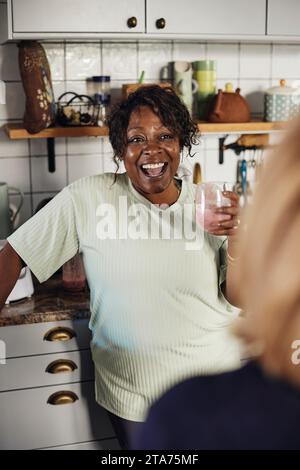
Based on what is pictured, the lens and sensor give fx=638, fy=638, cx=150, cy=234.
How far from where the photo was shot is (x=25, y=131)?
7.55 feet

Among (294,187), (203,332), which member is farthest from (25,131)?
(294,187)

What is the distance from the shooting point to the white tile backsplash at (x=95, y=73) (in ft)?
8.27

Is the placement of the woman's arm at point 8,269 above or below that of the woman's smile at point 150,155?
below

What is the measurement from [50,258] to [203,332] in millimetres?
489

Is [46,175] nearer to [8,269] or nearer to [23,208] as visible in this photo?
[23,208]

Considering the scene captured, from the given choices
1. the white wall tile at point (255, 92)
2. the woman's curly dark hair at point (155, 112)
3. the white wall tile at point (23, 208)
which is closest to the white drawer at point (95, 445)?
the white wall tile at point (23, 208)

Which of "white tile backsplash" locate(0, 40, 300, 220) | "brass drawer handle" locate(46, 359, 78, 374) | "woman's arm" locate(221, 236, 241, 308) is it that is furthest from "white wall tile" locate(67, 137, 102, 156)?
"woman's arm" locate(221, 236, 241, 308)

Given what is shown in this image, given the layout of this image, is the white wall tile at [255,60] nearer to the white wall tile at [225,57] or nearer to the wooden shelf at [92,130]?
the white wall tile at [225,57]

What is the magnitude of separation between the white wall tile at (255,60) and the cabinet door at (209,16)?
354 millimetres

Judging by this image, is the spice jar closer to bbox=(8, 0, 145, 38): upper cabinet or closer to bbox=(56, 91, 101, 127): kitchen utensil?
bbox=(56, 91, 101, 127): kitchen utensil

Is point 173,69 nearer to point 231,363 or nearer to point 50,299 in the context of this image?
point 50,299

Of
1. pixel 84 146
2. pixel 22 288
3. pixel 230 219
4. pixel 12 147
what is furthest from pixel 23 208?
pixel 230 219

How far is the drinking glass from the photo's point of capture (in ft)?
5.28

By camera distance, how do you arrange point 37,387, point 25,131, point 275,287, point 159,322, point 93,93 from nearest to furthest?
1. point 275,287
2. point 159,322
3. point 37,387
4. point 25,131
5. point 93,93
